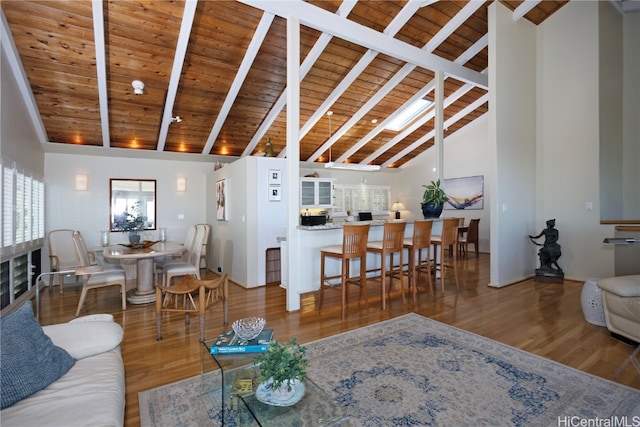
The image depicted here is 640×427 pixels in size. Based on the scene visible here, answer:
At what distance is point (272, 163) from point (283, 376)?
4107 mm

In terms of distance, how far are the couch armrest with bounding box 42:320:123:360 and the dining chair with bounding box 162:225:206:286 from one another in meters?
2.26

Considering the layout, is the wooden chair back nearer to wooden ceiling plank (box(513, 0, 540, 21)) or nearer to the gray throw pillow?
the gray throw pillow

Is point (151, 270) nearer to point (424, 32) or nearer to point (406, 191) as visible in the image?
point (424, 32)

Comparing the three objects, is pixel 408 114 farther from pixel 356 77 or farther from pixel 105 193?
pixel 105 193

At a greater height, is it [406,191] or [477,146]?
[477,146]

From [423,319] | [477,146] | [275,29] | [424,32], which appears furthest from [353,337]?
[477,146]

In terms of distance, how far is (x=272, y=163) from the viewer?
206 inches

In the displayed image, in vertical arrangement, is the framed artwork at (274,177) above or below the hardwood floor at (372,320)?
above

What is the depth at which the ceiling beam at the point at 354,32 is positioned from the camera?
149 inches

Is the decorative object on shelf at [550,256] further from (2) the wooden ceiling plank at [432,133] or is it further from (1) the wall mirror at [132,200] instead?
(1) the wall mirror at [132,200]

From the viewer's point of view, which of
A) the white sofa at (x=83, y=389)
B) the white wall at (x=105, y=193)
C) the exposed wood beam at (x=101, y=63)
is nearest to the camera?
the white sofa at (x=83, y=389)

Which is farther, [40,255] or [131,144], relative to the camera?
[131,144]

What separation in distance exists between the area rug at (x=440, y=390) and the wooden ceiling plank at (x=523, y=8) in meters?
5.14

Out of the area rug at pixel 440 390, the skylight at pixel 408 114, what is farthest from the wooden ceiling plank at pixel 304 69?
the area rug at pixel 440 390
